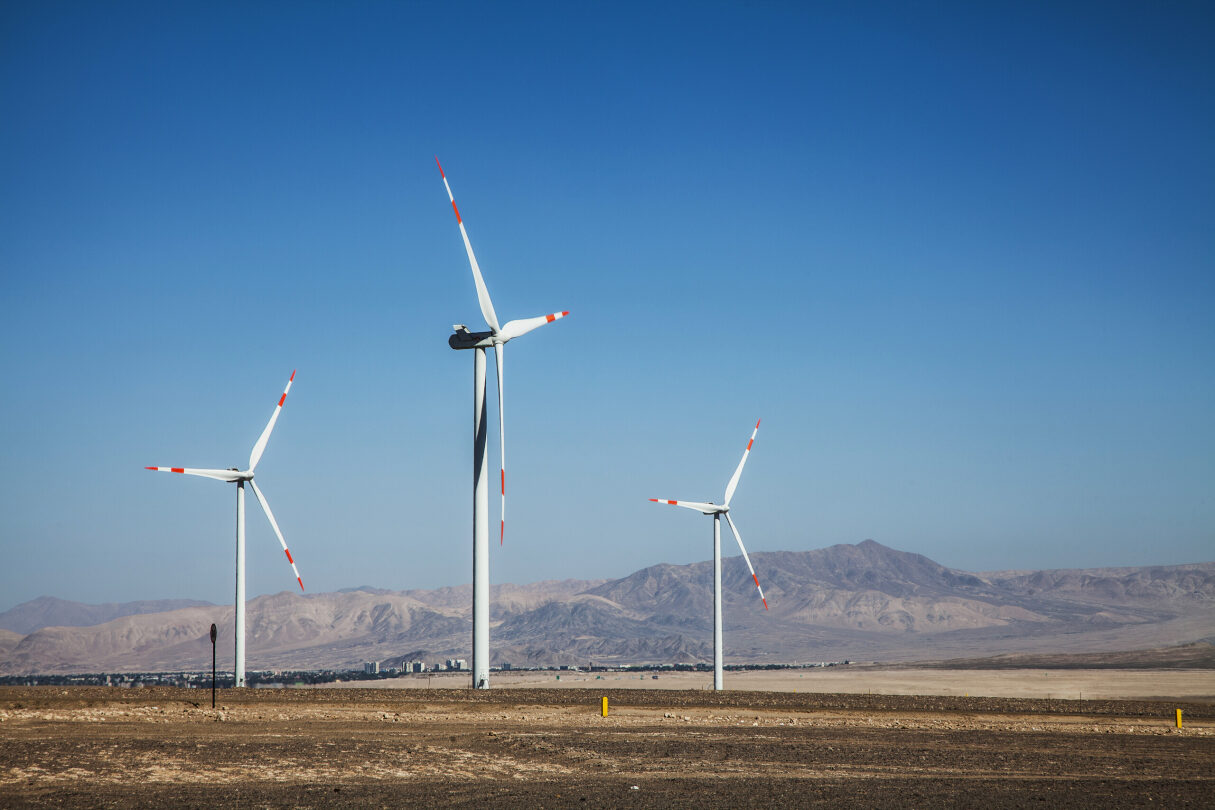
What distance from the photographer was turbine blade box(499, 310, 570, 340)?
167ft

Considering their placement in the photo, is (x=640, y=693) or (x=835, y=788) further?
(x=640, y=693)

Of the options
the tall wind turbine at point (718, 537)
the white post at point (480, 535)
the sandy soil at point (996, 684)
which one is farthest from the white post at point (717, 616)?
the sandy soil at point (996, 684)

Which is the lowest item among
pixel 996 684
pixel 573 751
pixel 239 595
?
pixel 996 684

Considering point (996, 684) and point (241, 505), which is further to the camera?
point (996, 684)

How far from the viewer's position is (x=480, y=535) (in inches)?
1911

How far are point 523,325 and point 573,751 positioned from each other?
937 inches

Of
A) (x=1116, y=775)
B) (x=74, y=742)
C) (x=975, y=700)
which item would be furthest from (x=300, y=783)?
(x=975, y=700)

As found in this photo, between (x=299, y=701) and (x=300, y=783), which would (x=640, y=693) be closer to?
(x=299, y=701)

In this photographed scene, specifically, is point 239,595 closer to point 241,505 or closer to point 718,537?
point 241,505

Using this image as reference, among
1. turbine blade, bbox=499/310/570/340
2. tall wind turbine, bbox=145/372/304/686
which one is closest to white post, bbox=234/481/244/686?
tall wind turbine, bbox=145/372/304/686

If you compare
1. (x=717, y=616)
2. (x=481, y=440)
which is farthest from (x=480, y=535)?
(x=717, y=616)

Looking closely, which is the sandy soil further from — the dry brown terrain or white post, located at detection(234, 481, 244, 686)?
the dry brown terrain

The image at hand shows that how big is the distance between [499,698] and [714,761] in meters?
15.2

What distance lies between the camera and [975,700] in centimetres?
5078
